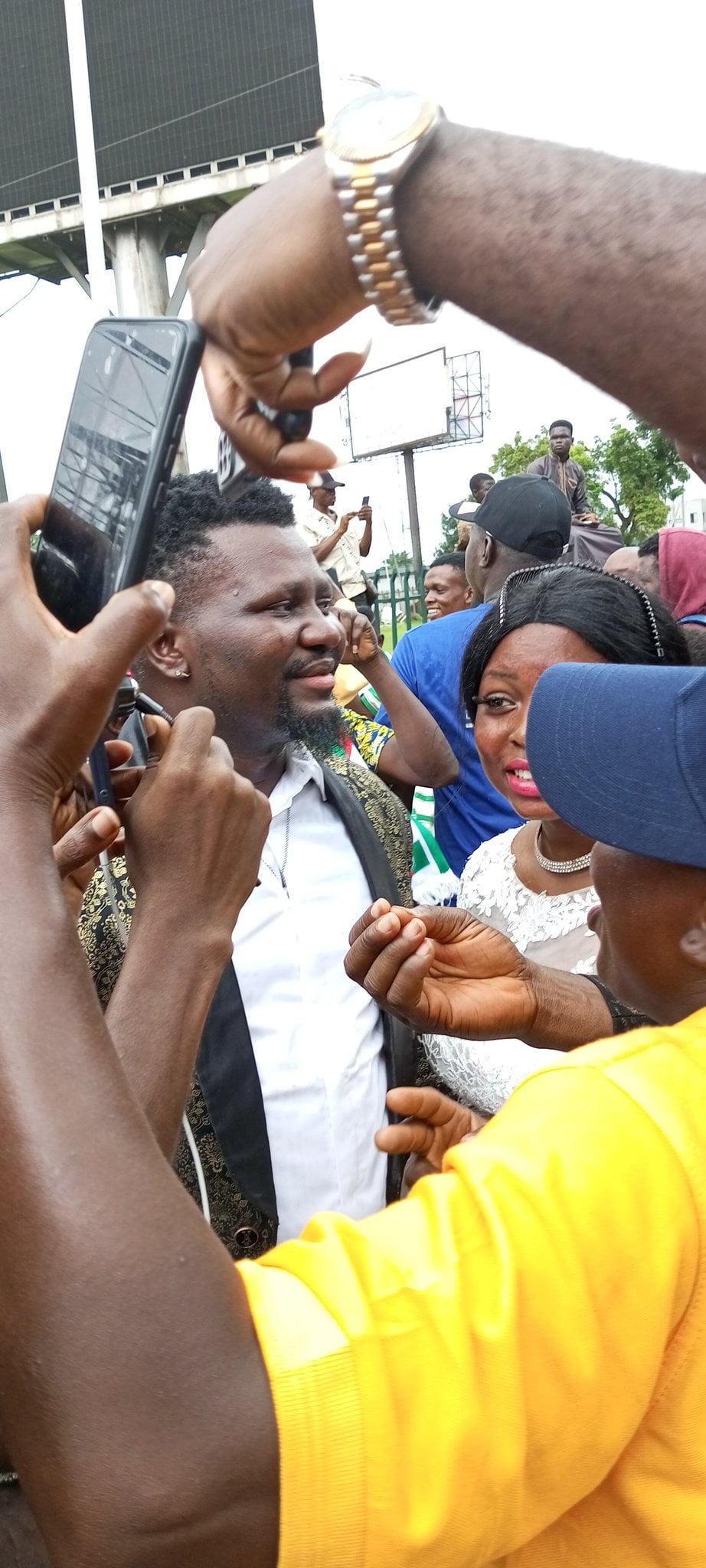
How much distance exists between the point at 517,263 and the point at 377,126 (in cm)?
18

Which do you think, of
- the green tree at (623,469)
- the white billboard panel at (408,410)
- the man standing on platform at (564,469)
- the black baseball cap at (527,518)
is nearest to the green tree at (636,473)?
the green tree at (623,469)

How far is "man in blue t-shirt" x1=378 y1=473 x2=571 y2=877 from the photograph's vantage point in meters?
3.93

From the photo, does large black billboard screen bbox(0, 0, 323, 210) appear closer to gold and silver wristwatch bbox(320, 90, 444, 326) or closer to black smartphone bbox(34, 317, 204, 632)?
black smartphone bbox(34, 317, 204, 632)

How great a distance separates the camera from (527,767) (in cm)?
285

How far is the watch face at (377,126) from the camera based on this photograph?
0.95 metres

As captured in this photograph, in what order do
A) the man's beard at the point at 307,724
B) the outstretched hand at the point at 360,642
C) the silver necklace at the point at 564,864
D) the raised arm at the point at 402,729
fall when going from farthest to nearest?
1. the outstretched hand at the point at 360,642
2. the raised arm at the point at 402,729
3. the man's beard at the point at 307,724
4. the silver necklace at the point at 564,864

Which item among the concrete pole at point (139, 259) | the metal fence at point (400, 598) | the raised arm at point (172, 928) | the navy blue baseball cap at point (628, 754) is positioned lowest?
the metal fence at point (400, 598)

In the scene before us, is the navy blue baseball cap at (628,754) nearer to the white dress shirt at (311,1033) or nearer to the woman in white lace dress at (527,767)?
the white dress shirt at (311,1033)

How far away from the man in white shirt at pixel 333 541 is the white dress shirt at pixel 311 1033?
283 centimetres

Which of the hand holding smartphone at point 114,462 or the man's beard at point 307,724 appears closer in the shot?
the hand holding smartphone at point 114,462

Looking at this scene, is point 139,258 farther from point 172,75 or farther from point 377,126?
point 377,126

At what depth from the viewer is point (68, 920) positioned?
0.97 metres

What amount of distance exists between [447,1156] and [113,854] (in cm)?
72

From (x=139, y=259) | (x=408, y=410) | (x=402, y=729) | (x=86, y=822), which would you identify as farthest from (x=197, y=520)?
(x=139, y=259)
